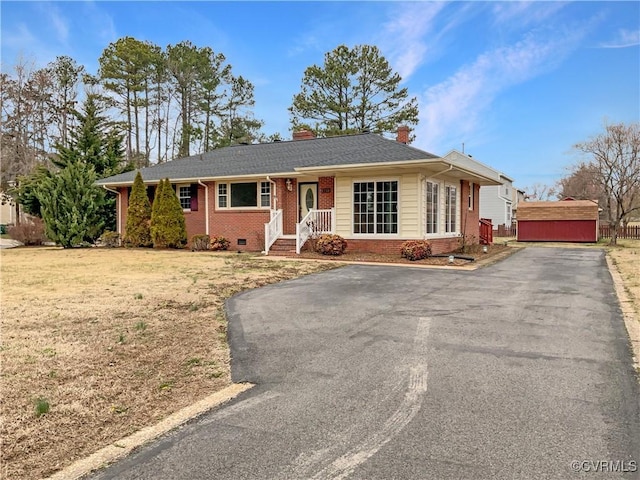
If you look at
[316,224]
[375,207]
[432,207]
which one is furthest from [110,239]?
[432,207]

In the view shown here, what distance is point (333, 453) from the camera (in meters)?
2.61

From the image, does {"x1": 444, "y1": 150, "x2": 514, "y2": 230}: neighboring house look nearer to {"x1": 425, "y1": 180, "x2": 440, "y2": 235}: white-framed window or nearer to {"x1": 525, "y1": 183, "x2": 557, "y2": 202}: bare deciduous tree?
{"x1": 525, "y1": 183, "x2": 557, "y2": 202}: bare deciduous tree

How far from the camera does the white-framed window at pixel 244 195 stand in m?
16.9

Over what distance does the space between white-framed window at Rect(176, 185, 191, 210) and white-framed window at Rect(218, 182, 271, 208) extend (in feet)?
5.66

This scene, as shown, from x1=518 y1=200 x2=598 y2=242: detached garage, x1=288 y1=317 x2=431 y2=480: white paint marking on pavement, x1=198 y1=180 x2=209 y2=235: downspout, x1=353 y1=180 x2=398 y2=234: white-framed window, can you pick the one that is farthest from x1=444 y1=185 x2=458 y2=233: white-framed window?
x1=288 y1=317 x2=431 y2=480: white paint marking on pavement

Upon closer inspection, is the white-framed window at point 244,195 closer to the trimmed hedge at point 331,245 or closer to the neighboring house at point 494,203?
the trimmed hedge at point 331,245

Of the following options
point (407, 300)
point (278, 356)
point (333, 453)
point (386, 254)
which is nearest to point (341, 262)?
point (386, 254)

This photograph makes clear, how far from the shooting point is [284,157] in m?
18.2

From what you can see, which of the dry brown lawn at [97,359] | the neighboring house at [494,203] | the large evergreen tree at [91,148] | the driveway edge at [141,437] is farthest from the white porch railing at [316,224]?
the neighboring house at [494,203]

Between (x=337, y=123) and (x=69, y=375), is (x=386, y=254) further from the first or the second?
(x=337, y=123)

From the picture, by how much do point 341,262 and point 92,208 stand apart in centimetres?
1243

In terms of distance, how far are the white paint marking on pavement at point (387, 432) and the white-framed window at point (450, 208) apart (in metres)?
12.5

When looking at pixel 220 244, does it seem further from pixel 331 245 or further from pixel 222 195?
pixel 331 245

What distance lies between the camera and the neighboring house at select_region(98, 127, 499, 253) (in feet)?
46.1
